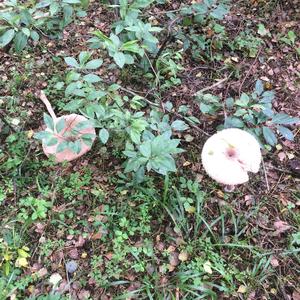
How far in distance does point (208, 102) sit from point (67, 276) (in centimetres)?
172

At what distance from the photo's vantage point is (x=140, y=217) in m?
2.68

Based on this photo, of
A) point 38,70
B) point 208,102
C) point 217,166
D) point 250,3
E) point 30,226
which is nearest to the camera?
point 217,166

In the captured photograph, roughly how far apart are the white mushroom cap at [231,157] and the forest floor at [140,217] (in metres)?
0.47

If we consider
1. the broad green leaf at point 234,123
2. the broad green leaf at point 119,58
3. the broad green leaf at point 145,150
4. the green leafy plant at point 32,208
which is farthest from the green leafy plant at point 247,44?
the green leafy plant at point 32,208

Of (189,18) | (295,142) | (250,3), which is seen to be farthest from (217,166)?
(250,3)

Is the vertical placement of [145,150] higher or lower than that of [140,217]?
higher

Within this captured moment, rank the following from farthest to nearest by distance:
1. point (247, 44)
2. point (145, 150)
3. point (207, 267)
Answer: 1. point (247, 44)
2. point (207, 267)
3. point (145, 150)

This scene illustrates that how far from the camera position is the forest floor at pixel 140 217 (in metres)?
2.46

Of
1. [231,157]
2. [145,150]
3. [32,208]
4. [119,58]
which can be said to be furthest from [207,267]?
[119,58]

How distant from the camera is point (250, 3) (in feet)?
12.9

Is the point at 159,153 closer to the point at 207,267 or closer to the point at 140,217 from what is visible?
the point at 140,217

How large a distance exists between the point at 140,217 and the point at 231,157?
0.80m

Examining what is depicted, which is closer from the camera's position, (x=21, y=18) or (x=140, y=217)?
(x=21, y=18)

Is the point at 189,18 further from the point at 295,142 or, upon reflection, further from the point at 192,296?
the point at 192,296
